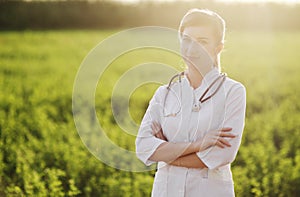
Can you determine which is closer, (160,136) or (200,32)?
(200,32)

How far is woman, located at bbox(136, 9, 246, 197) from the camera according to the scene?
128 inches

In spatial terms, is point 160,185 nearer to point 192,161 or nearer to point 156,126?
point 192,161

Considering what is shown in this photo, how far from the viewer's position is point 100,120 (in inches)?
368

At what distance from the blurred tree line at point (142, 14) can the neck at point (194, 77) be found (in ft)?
133

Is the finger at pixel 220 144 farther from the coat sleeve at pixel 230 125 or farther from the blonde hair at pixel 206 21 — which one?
the blonde hair at pixel 206 21

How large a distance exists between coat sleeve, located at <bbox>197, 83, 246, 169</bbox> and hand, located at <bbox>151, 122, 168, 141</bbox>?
25 cm

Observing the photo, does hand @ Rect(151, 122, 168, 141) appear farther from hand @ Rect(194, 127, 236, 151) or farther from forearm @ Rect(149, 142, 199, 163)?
hand @ Rect(194, 127, 236, 151)

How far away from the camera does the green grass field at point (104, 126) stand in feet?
19.3

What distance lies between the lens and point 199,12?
10.7ft

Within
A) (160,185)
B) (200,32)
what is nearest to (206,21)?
(200,32)

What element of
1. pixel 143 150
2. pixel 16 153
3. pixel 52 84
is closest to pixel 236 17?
pixel 52 84

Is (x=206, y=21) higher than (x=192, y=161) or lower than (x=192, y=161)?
higher

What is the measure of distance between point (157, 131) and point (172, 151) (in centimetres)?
17

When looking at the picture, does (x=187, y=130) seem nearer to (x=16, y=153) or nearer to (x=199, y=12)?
(x=199, y=12)
